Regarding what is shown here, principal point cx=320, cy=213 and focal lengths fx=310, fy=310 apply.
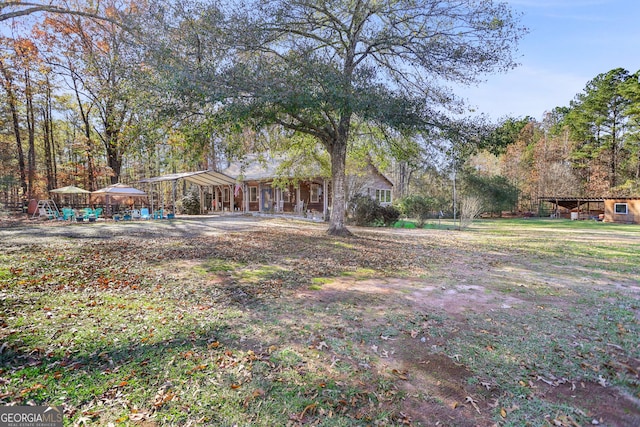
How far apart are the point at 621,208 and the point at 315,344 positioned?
1266 inches

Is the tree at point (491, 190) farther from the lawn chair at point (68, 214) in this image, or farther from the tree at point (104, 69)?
the lawn chair at point (68, 214)

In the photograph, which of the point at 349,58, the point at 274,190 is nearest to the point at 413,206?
the point at 274,190

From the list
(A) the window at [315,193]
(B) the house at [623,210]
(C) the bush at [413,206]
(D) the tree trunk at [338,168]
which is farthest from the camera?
(B) the house at [623,210]

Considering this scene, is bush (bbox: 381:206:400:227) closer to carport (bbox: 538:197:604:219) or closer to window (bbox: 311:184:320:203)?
window (bbox: 311:184:320:203)

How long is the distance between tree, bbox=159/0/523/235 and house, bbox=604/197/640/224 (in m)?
24.0

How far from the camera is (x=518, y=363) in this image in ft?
10.3

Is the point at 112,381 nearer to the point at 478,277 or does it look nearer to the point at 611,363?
the point at 611,363

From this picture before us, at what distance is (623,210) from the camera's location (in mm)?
24578

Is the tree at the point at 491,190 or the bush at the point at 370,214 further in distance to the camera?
the tree at the point at 491,190

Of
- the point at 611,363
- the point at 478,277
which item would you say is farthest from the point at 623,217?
the point at 611,363

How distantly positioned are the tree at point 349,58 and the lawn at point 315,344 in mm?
4192

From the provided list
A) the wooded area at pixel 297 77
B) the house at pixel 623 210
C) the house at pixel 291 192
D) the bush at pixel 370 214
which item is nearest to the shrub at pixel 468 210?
the bush at pixel 370 214

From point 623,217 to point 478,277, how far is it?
27.4 m

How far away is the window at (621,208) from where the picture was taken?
960 inches
